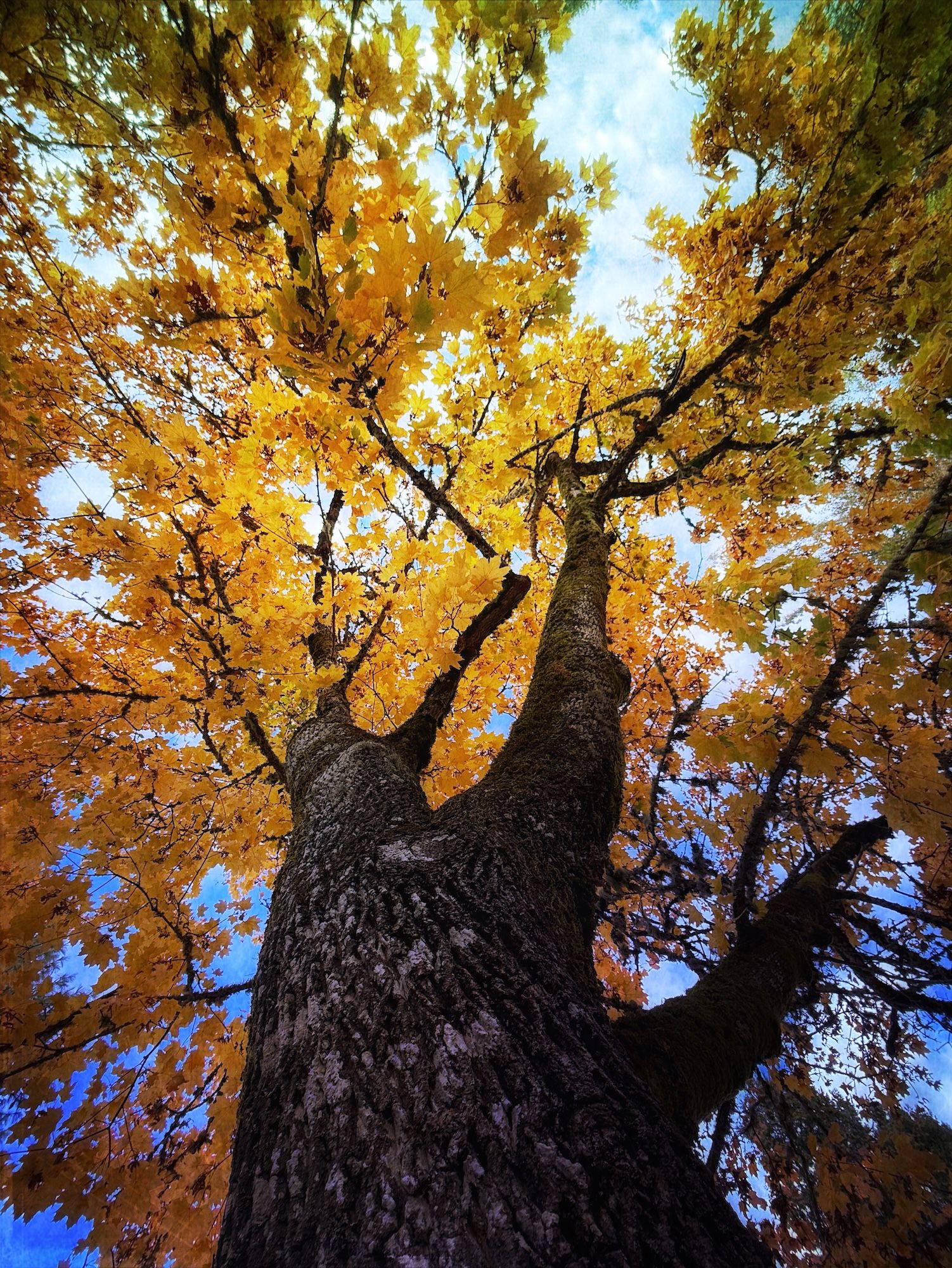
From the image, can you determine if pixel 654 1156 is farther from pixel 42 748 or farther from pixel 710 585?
pixel 42 748

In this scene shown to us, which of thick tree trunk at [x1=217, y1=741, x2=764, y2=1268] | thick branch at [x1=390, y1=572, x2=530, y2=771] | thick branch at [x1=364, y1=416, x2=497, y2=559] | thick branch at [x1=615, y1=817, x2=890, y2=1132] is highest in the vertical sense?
thick branch at [x1=364, y1=416, x2=497, y2=559]

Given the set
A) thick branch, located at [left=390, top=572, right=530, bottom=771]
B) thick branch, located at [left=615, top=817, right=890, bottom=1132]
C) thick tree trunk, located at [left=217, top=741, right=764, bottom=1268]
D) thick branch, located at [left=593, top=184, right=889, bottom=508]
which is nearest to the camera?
thick tree trunk, located at [left=217, top=741, right=764, bottom=1268]

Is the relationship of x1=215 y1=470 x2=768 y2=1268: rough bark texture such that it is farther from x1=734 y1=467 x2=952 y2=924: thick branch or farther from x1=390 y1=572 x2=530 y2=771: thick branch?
x1=734 y1=467 x2=952 y2=924: thick branch

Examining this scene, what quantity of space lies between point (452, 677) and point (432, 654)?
2.18ft

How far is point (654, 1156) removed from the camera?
0.74 metres

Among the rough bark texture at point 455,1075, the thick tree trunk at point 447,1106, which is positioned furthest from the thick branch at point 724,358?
the thick tree trunk at point 447,1106

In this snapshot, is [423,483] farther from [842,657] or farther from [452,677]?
[842,657]

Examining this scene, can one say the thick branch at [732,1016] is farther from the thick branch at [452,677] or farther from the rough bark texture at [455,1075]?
the thick branch at [452,677]

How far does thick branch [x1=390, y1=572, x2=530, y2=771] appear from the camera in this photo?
2777 mm

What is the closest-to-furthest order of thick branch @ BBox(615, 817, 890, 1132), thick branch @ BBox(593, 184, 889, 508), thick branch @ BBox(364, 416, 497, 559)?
thick branch @ BBox(615, 817, 890, 1132)
thick branch @ BBox(364, 416, 497, 559)
thick branch @ BBox(593, 184, 889, 508)

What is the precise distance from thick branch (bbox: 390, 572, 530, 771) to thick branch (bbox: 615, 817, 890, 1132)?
162 centimetres

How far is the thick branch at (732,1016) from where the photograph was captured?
4.67ft

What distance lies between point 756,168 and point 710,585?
2.74 metres

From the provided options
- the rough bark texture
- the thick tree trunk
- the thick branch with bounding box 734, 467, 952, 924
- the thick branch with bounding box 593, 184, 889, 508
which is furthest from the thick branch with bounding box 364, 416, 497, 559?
the thick branch with bounding box 734, 467, 952, 924
